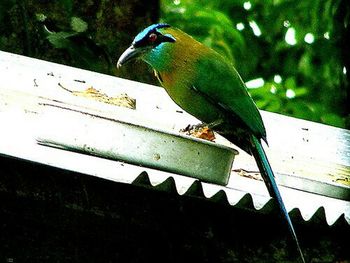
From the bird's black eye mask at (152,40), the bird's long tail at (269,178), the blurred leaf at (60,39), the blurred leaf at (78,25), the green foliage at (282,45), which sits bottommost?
the green foliage at (282,45)

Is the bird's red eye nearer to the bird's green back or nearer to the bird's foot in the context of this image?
the bird's green back

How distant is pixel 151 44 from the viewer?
4391 mm

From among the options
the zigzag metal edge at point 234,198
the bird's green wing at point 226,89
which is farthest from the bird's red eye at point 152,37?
the zigzag metal edge at point 234,198

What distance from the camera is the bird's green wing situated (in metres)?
4.12

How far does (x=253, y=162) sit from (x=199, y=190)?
4.81 ft

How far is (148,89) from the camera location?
4.95 m

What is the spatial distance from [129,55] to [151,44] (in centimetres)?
19

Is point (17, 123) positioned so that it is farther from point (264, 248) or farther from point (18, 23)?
point (18, 23)

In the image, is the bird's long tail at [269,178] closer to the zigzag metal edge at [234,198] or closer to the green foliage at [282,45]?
the zigzag metal edge at [234,198]

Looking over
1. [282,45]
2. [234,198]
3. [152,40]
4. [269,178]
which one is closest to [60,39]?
[152,40]

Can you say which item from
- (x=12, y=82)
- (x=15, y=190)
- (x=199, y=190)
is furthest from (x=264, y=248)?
(x=12, y=82)

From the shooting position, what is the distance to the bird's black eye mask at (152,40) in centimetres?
436

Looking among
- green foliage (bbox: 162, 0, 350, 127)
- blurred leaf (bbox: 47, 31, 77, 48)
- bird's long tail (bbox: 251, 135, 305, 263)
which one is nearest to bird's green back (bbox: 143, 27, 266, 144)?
bird's long tail (bbox: 251, 135, 305, 263)

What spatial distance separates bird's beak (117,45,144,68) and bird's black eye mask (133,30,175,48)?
0.03 meters
